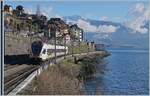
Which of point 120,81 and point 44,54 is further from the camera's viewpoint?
point 44,54

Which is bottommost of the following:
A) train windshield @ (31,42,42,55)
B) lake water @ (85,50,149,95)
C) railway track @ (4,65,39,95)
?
lake water @ (85,50,149,95)

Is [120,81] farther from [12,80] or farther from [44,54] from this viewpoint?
[12,80]

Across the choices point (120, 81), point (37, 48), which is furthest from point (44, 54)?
point (120, 81)

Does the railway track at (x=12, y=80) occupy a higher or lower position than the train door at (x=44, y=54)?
lower

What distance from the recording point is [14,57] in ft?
60.6

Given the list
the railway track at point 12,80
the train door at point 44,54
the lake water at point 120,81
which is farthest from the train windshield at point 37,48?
the railway track at point 12,80

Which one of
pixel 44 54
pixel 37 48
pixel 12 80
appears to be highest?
pixel 37 48

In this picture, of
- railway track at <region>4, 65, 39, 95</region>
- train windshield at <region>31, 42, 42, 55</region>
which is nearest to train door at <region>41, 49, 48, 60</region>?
train windshield at <region>31, 42, 42, 55</region>

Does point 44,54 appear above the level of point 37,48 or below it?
below

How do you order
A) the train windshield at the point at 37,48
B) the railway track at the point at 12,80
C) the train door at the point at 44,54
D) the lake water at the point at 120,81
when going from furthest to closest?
the train door at the point at 44,54 → the train windshield at the point at 37,48 → the lake water at the point at 120,81 → the railway track at the point at 12,80

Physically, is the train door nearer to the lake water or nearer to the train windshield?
the train windshield

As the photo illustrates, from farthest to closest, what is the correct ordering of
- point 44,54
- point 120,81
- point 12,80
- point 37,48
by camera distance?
1. point 44,54
2. point 37,48
3. point 120,81
4. point 12,80

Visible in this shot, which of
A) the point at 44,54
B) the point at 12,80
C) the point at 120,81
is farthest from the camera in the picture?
the point at 44,54

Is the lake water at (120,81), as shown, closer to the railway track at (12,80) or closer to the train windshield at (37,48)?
the railway track at (12,80)
